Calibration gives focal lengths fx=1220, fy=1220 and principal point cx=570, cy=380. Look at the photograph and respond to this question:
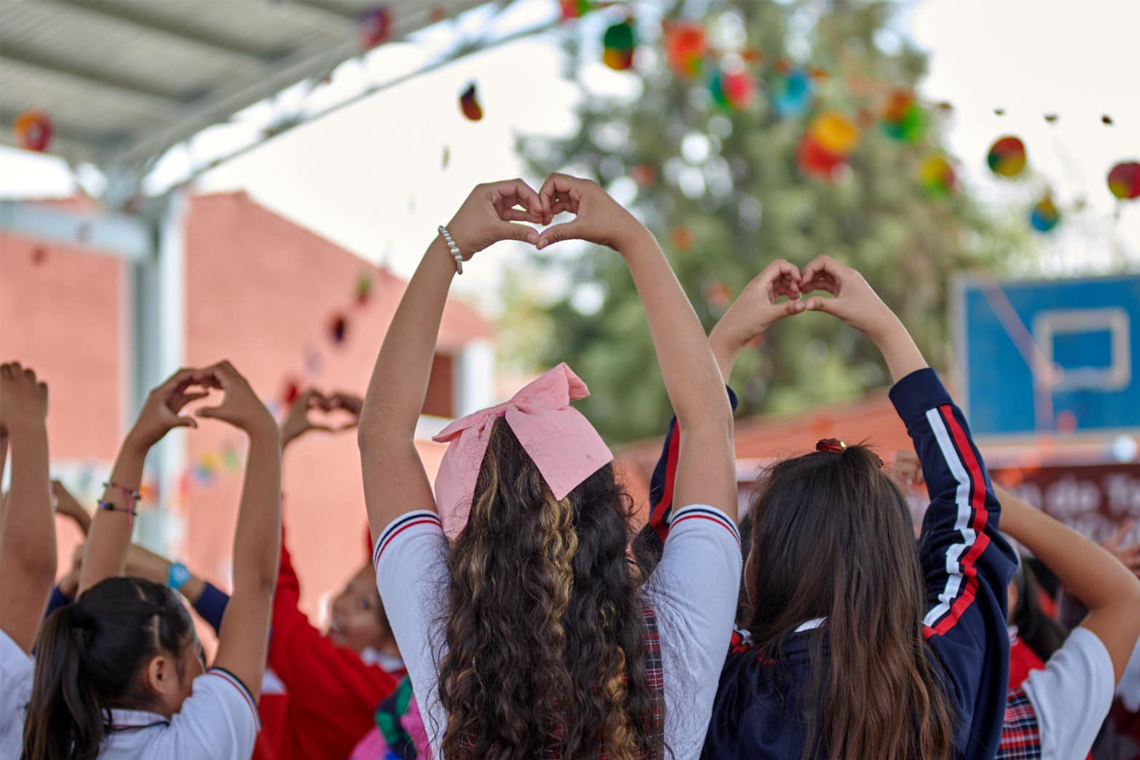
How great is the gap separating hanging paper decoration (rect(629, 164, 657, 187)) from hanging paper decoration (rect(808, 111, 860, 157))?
7.48ft

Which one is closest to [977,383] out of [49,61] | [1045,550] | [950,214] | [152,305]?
[152,305]

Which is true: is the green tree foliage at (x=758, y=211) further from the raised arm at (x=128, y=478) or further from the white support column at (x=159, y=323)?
the raised arm at (x=128, y=478)

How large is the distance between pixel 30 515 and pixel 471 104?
1499 mm

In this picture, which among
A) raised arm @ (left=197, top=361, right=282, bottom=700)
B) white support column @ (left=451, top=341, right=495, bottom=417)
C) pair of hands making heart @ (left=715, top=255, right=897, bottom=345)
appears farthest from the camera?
white support column @ (left=451, top=341, right=495, bottom=417)

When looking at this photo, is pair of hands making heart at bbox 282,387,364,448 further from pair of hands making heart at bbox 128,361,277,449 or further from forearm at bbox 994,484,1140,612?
forearm at bbox 994,484,1140,612

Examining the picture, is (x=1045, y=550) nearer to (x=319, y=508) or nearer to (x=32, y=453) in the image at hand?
(x=32, y=453)

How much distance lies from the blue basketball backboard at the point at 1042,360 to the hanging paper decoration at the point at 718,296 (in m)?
6.02

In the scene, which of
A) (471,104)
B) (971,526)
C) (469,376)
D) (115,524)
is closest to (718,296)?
(469,376)

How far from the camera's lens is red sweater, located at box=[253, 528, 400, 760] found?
2.33 meters

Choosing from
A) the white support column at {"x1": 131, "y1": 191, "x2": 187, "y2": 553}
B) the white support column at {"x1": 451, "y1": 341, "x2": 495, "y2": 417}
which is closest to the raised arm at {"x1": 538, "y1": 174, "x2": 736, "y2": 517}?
the white support column at {"x1": 131, "y1": 191, "x2": 187, "y2": 553}

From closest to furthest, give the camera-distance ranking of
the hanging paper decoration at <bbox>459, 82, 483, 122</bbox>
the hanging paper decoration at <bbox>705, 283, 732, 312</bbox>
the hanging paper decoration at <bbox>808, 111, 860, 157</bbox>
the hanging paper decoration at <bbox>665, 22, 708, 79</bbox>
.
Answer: the hanging paper decoration at <bbox>459, 82, 483, 122</bbox> < the hanging paper decoration at <bbox>665, 22, 708, 79</bbox> < the hanging paper decoration at <bbox>705, 283, 732, 312</bbox> < the hanging paper decoration at <bbox>808, 111, 860, 157</bbox>

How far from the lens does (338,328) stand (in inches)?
411

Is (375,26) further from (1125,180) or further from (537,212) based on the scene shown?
(537,212)

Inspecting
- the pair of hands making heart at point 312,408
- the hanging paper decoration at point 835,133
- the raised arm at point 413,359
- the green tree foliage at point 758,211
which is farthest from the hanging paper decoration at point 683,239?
the raised arm at point 413,359
